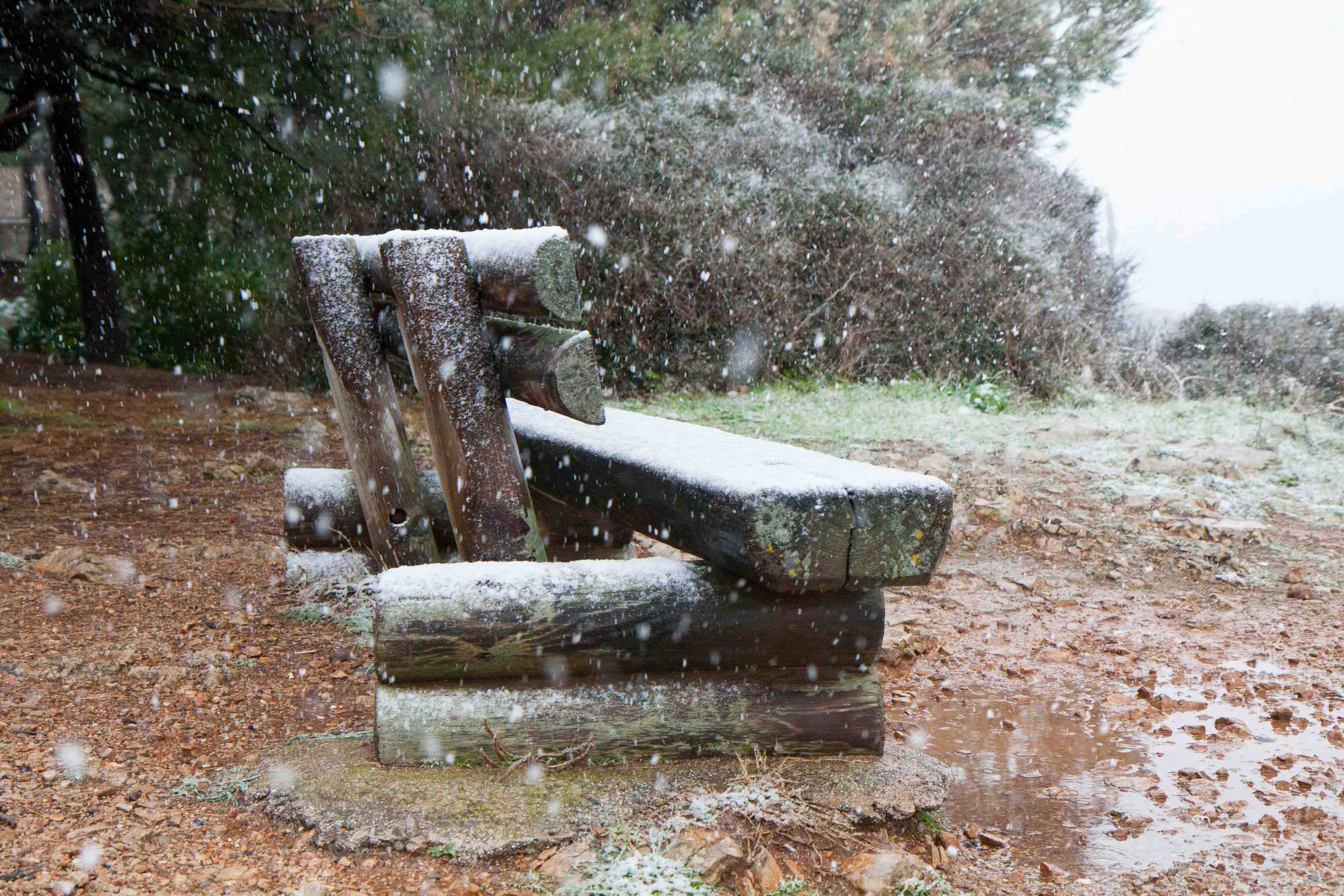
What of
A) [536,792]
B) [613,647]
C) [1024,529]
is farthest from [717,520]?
[1024,529]

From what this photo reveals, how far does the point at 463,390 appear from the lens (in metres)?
3.06

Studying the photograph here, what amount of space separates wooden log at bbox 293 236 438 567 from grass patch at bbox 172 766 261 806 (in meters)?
1.20

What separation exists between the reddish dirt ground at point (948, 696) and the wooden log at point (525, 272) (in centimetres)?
135

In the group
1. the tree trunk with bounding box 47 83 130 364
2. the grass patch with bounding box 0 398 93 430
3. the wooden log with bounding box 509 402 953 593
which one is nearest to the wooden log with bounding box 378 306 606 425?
the wooden log with bounding box 509 402 953 593

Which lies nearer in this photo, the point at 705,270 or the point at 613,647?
the point at 613,647

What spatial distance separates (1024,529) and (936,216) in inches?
238

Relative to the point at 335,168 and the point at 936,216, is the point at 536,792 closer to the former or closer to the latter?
the point at 335,168

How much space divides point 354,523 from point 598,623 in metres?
2.03

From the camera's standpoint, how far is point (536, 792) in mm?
2438

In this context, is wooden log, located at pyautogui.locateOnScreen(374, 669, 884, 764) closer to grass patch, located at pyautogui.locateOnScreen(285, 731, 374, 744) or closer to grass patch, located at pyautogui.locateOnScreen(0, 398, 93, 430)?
grass patch, located at pyautogui.locateOnScreen(285, 731, 374, 744)

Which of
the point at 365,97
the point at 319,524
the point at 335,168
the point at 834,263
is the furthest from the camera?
the point at 834,263

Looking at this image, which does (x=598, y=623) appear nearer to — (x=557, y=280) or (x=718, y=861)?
(x=718, y=861)

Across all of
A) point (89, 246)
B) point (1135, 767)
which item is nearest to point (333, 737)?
point (1135, 767)

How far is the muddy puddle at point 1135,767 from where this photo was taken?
2551mm
